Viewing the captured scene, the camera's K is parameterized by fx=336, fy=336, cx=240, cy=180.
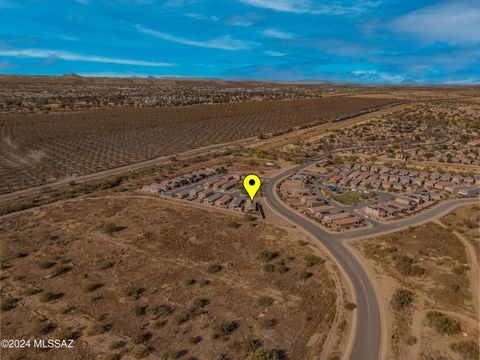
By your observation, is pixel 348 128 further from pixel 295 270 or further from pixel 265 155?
pixel 295 270

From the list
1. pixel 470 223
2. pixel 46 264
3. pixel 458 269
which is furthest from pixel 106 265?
pixel 470 223

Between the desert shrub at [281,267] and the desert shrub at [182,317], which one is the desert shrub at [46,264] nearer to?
the desert shrub at [182,317]

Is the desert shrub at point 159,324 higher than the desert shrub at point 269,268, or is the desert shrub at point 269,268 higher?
the desert shrub at point 269,268

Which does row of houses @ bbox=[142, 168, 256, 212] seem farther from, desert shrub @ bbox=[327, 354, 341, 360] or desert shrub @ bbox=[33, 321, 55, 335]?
desert shrub @ bbox=[33, 321, 55, 335]

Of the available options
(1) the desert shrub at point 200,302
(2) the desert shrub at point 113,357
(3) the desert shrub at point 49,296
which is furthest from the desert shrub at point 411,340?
(3) the desert shrub at point 49,296

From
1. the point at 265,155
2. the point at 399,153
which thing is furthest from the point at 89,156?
the point at 399,153

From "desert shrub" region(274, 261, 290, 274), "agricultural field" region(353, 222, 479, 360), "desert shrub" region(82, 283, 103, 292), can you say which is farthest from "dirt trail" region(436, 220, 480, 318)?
"desert shrub" region(82, 283, 103, 292)
